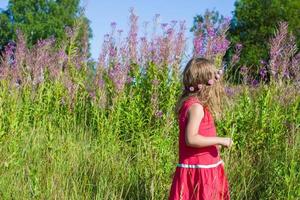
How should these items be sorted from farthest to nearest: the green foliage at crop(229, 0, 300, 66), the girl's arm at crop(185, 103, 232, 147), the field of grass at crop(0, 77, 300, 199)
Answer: the green foliage at crop(229, 0, 300, 66)
the field of grass at crop(0, 77, 300, 199)
the girl's arm at crop(185, 103, 232, 147)

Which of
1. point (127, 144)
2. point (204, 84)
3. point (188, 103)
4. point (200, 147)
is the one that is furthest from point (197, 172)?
point (127, 144)

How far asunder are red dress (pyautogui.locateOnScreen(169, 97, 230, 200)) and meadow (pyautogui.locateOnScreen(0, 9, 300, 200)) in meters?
0.33

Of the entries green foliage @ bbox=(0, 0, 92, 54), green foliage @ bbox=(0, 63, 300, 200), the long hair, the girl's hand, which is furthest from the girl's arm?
green foliage @ bbox=(0, 0, 92, 54)

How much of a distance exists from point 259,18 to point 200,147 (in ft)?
122

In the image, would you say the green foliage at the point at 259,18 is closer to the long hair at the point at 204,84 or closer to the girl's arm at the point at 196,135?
the long hair at the point at 204,84

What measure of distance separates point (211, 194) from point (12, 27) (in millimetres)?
42367

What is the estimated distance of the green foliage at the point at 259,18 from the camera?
3912cm

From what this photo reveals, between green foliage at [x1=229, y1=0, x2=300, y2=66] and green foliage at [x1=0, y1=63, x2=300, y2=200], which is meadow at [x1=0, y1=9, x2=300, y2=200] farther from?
green foliage at [x1=229, y1=0, x2=300, y2=66]

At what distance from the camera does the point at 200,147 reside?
166 inches

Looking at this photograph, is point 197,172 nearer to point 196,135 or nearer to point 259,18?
point 196,135

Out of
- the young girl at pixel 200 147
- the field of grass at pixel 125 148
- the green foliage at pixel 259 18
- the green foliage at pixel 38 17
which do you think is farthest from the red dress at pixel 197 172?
the green foliage at pixel 38 17

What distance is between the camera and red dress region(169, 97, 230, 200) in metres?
4.27

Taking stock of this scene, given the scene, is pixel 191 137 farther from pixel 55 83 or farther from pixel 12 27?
pixel 12 27

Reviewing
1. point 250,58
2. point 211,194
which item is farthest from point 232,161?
point 250,58
